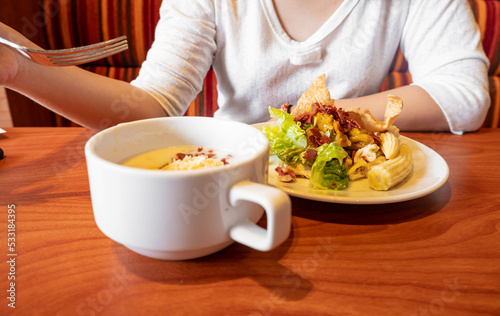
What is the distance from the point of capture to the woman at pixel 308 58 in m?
1.04

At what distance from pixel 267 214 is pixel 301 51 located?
3.10 feet

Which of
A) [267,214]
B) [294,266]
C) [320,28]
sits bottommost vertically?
[294,266]

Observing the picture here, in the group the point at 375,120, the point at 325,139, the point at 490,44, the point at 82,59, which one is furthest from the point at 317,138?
the point at 490,44

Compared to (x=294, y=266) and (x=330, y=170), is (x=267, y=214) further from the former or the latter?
(x=330, y=170)

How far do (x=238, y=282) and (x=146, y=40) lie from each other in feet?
6.42

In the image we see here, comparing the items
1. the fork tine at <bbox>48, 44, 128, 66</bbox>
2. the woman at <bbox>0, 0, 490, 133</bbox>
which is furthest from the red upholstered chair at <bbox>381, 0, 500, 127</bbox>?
the fork tine at <bbox>48, 44, 128, 66</bbox>

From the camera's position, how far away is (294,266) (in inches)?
16.7

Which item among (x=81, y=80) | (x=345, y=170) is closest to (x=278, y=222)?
(x=345, y=170)

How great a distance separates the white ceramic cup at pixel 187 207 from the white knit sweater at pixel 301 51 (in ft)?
2.40

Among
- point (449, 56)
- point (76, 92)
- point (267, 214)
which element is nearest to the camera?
point (267, 214)

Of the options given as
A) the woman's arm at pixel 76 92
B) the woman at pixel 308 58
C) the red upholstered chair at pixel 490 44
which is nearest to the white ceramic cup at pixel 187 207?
the woman's arm at pixel 76 92

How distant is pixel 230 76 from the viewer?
1.27m

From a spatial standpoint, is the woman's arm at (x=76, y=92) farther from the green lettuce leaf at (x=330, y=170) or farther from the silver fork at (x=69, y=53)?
the green lettuce leaf at (x=330, y=170)

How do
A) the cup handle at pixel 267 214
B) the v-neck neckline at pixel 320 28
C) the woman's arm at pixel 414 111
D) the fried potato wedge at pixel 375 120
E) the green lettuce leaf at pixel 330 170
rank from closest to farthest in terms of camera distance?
the cup handle at pixel 267 214, the green lettuce leaf at pixel 330 170, the fried potato wedge at pixel 375 120, the woman's arm at pixel 414 111, the v-neck neckline at pixel 320 28
